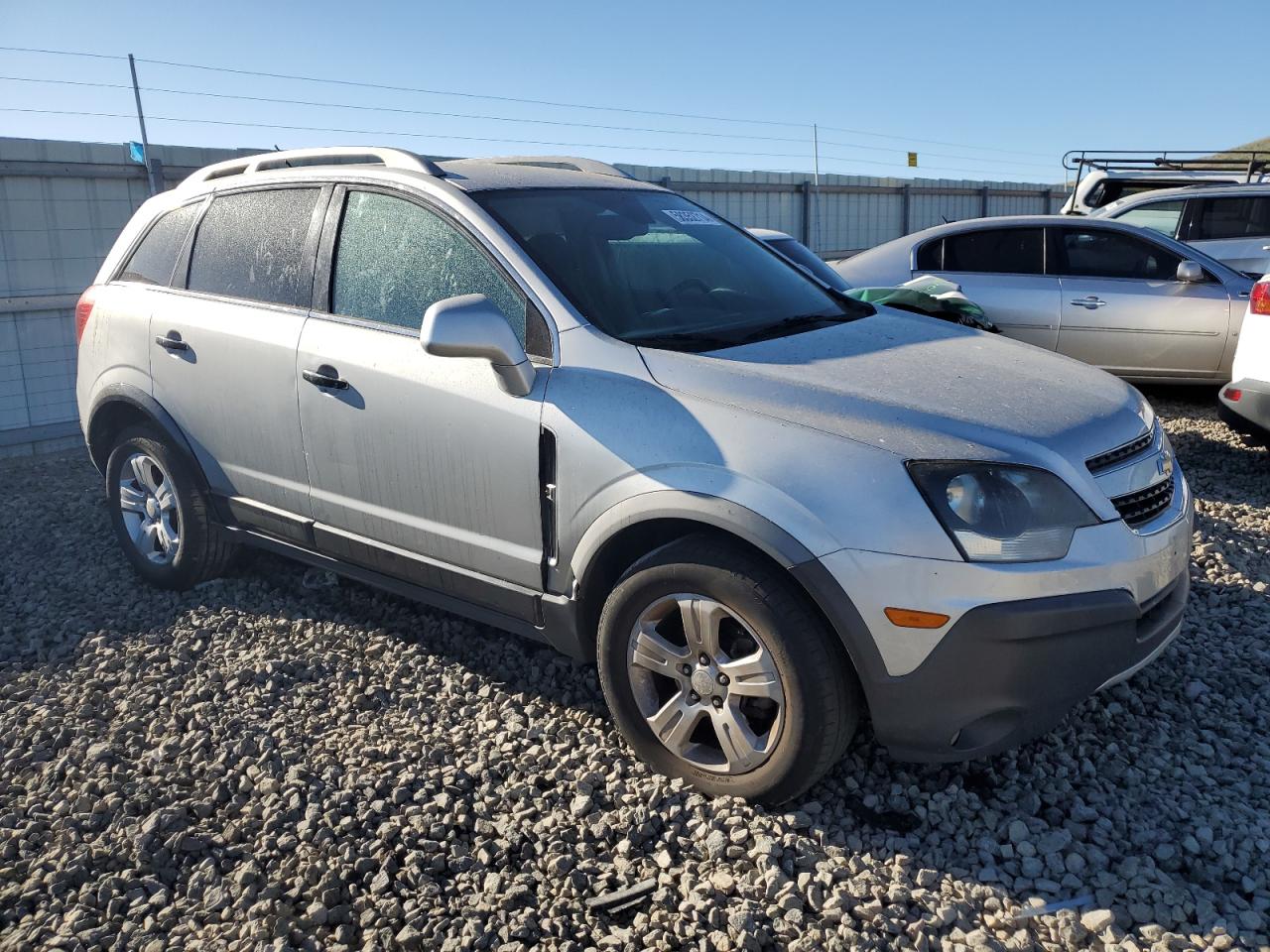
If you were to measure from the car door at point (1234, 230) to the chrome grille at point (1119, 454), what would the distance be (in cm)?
745

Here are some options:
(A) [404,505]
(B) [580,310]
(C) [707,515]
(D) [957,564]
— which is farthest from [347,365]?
(D) [957,564]

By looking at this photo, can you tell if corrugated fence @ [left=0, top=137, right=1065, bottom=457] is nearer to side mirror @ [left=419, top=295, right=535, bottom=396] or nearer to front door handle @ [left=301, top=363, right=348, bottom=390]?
front door handle @ [left=301, top=363, right=348, bottom=390]

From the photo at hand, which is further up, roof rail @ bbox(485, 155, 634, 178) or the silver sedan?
roof rail @ bbox(485, 155, 634, 178)

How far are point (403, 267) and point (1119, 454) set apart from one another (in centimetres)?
Result: 243

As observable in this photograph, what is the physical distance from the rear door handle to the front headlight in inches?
125

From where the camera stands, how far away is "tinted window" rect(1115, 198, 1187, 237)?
9.88 meters

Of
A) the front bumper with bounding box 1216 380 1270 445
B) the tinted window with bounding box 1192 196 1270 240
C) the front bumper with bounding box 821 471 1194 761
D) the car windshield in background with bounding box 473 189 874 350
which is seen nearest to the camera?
the front bumper with bounding box 821 471 1194 761

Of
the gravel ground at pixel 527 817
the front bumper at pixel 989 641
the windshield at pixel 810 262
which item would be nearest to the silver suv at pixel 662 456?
the front bumper at pixel 989 641

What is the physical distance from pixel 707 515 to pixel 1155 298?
6.36 m

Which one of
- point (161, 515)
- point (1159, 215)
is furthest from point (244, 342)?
point (1159, 215)

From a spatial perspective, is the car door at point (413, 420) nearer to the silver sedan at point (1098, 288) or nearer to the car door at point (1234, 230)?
the silver sedan at point (1098, 288)

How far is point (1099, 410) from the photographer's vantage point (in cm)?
316

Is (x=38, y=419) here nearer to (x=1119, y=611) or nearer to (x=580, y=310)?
(x=580, y=310)

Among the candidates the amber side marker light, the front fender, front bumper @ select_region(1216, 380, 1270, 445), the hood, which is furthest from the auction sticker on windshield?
front bumper @ select_region(1216, 380, 1270, 445)
